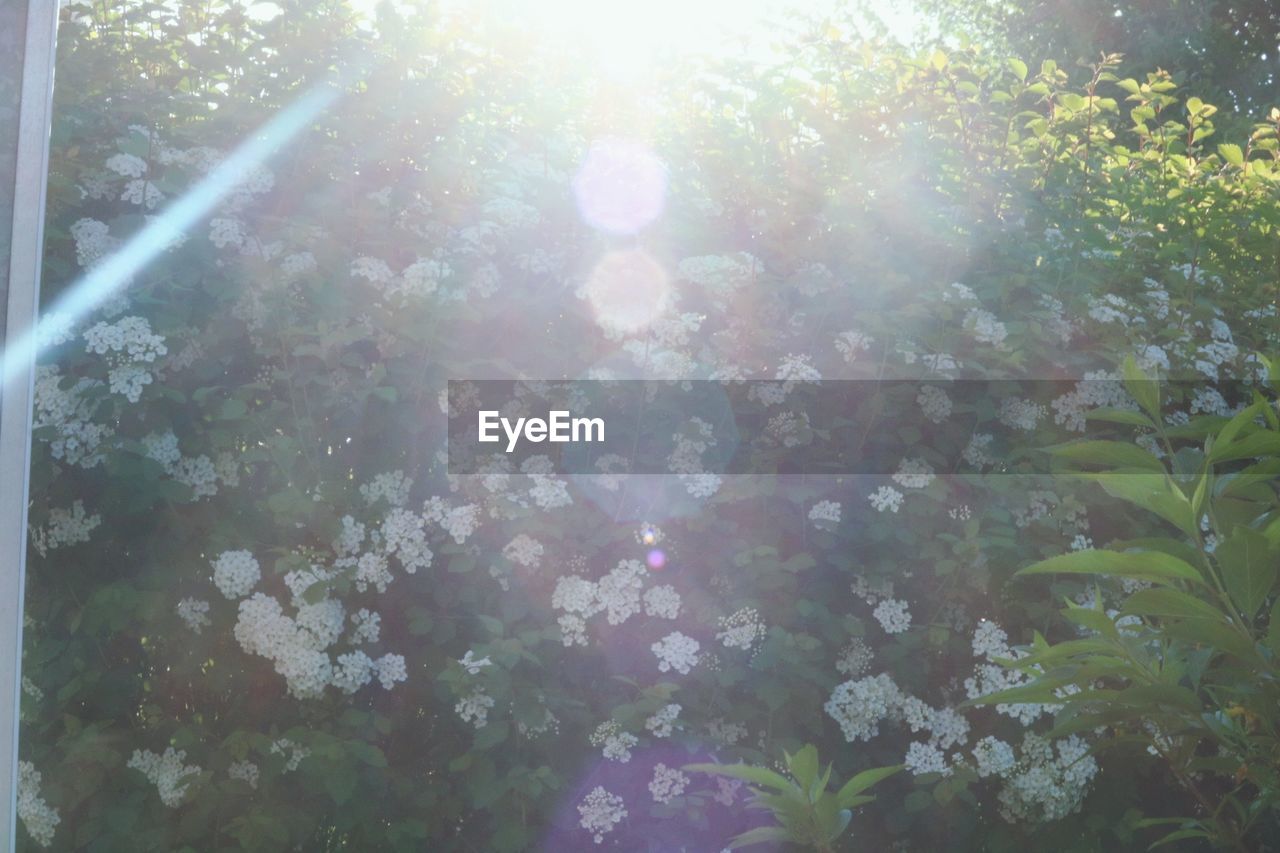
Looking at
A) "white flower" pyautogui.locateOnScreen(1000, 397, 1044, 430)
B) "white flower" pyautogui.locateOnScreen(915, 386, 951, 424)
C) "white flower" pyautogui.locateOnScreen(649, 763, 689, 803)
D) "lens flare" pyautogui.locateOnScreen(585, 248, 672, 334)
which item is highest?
"lens flare" pyautogui.locateOnScreen(585, 248, 672, 334)

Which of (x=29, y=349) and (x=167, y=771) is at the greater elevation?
(x=29, y=349)

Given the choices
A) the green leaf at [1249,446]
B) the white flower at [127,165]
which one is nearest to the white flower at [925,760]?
the green leaf at [1249,446]

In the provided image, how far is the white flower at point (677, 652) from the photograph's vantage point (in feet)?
8.90

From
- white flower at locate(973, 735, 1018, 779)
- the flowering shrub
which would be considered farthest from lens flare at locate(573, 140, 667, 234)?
white flower at locate(973, 735, 1018, 779)

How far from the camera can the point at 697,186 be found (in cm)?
325

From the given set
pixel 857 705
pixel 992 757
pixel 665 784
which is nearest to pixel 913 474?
pixel 857 705

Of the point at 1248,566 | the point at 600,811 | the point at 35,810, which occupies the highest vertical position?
the point at 1248,566

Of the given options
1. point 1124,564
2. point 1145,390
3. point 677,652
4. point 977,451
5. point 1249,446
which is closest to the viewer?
point 1124,564

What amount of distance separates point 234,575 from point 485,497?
1.81 ft

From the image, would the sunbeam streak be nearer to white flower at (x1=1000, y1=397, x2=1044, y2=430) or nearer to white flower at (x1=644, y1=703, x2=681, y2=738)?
white flower at (x1=644, y1=703, x2=681, y2=738)

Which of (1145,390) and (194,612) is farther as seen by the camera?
(194,612)

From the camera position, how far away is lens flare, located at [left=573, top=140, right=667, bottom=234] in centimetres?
304

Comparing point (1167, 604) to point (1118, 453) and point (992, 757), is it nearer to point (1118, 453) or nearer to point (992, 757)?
point (1118, 453)

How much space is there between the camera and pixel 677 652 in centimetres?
272
